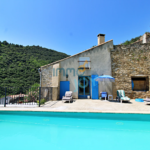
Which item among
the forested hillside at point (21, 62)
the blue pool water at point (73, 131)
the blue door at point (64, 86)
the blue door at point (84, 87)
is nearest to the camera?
the blue pool water at point (73, 131)

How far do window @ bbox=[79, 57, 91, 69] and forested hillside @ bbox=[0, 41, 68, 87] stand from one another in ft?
73.4

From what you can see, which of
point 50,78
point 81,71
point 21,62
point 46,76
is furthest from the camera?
point 21,62

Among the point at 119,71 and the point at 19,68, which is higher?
the point at 19,68

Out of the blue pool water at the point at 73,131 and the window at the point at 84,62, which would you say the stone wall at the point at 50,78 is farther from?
the blue pool water at the point at 73,131

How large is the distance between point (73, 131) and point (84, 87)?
6.64 m

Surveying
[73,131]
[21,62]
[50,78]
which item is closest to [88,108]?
[73,131]

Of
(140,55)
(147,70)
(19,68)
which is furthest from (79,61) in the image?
(19,68)

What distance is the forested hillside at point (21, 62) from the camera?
29.3 metres

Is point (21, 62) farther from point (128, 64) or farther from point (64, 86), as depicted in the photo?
Result: point (128, 64)

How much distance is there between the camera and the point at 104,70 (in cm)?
1050

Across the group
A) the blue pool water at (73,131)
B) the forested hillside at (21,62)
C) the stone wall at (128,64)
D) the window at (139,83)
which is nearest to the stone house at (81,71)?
the stone wall at (128,64)
